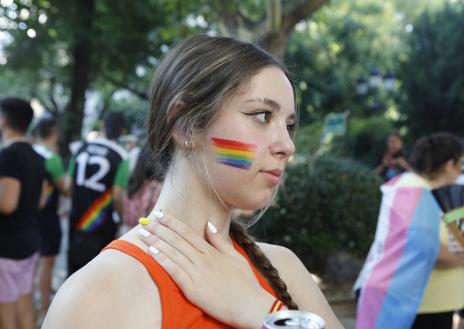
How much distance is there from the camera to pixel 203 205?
152 centimetres

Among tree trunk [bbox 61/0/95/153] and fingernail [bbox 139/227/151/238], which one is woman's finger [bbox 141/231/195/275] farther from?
tree trunk [bbox 61/0/95/153]

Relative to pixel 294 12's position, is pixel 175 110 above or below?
below

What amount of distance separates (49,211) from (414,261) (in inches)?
146

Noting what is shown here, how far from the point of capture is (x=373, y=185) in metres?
7.11

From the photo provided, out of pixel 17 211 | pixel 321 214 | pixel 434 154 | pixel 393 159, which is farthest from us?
pixel 393 159

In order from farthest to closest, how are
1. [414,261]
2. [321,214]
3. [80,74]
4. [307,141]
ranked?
[80,74], [307,141], [321,214], [414,261]

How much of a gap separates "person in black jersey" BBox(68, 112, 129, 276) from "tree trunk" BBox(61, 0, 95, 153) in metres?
8.01

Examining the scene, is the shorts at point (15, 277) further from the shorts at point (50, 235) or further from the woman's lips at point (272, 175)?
the woman's lips at point (272, 175)

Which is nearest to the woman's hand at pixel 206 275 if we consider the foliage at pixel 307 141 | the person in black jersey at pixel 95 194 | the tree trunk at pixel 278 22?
the person in black jersey at pixel 95 194

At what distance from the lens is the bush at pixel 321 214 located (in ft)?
21.6

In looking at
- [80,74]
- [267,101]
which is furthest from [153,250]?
[80,74]

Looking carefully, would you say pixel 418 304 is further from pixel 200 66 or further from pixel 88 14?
pixel 88 14

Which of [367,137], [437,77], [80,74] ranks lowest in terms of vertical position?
[80,74]

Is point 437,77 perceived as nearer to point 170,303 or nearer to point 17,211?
point 17,211
